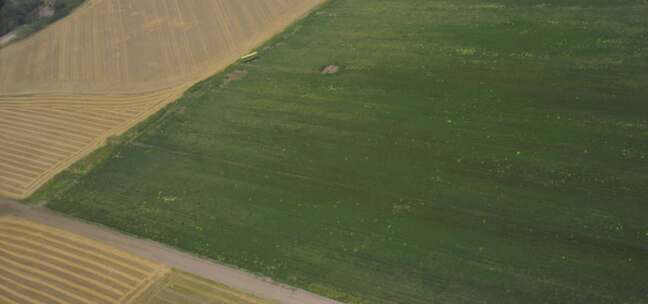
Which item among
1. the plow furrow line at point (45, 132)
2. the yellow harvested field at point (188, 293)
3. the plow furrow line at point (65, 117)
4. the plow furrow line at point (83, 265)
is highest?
the plow furrow line at point (65, 117)

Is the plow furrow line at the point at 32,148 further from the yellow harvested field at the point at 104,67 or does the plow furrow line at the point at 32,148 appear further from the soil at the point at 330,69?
the soil at the point at 330,69

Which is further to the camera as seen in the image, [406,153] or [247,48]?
[247,48]

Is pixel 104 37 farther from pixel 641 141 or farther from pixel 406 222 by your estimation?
pixel 641 141

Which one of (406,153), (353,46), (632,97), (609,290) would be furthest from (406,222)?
(353,46)

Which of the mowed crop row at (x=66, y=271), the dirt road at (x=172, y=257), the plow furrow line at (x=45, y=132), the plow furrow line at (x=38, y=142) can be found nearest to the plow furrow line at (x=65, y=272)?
the mowed crop row at (x=66, y=271)

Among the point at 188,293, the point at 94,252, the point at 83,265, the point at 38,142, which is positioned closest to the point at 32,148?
the point at 38,142

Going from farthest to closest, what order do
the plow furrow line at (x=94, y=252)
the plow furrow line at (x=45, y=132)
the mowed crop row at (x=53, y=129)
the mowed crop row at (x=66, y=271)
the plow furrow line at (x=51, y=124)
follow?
the plow furrow line at (x=51, y=124), the plow furrow line at (x=45, y=132), the mowed crop row at (x=53, y=129), the plow furrow line at (x=94, y=252), the mowed crop row at (x=66, y=271)

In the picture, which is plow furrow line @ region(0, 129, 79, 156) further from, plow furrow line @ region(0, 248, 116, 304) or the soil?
the soil
